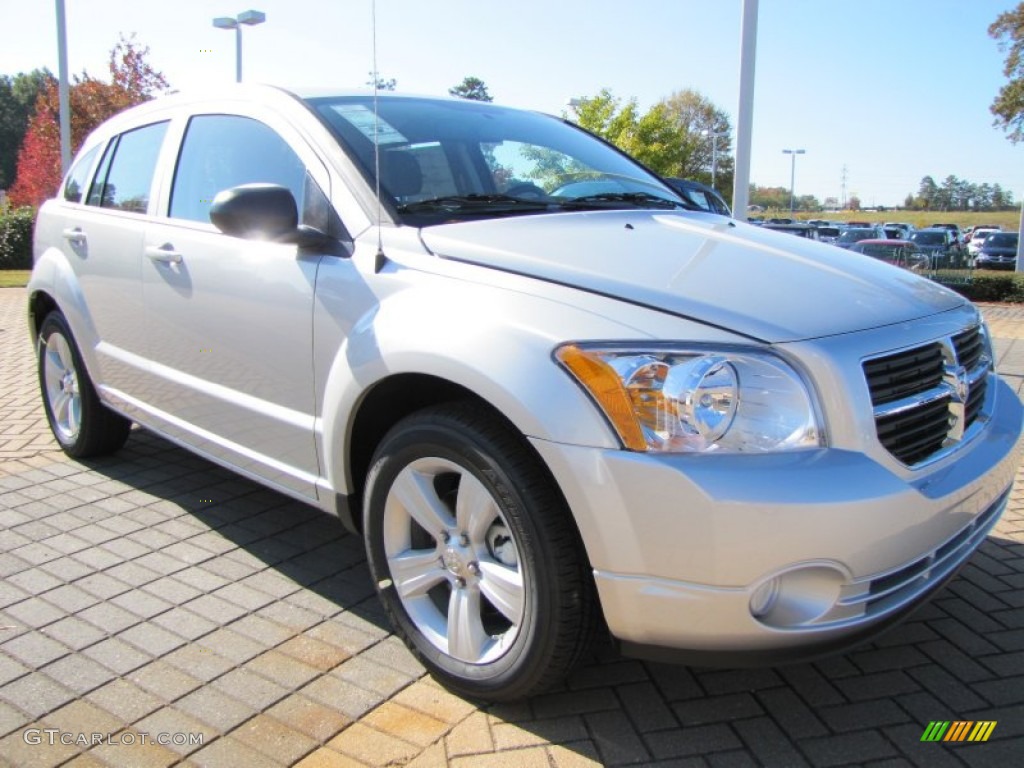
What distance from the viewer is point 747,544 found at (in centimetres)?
197

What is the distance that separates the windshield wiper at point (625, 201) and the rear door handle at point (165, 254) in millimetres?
1569

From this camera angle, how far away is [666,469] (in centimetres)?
199

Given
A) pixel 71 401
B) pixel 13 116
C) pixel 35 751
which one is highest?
pixel 13 116

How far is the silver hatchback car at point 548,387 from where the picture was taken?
6.70 ft

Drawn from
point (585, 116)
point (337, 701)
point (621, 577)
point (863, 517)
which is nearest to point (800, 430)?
point (863, 517)

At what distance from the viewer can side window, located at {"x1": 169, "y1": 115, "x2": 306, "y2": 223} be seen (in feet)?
10.2

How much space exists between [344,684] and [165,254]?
1906mm

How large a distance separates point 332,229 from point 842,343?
164 centimetres

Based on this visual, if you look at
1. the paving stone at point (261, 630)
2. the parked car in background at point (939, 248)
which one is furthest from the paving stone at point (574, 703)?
the parked car in background at point (939, 248)

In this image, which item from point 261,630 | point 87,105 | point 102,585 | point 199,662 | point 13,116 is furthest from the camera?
point 13,116

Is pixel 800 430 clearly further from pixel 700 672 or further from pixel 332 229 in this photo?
pixel 332 229

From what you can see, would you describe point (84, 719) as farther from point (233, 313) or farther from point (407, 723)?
point (233, 313)

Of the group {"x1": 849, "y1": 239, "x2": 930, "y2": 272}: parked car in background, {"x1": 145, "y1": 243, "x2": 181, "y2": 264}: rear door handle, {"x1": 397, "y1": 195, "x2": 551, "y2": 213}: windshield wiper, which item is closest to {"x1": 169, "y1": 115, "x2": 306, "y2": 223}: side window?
{"x1": 145, "y1": 243, "x2": 181, "y2": 264}: rear door handle

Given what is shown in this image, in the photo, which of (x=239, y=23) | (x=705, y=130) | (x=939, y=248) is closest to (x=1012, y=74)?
(x=939, y=248)
